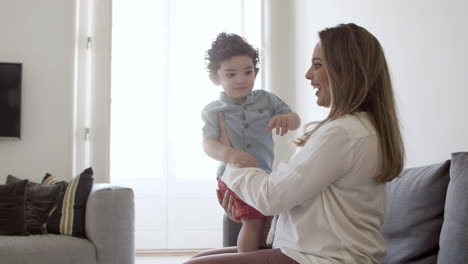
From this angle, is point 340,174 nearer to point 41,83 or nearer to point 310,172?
point 310,172

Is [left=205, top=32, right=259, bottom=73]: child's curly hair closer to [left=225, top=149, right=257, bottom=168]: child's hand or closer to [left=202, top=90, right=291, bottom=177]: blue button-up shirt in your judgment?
[left=202, top=90, right=291, bottom=177]: blue button-up shirt

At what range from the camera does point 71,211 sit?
10.2ft

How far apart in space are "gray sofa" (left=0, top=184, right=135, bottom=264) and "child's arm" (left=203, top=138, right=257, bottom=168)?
1.56 m

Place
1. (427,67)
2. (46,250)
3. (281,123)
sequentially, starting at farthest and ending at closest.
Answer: (46,250) < (427,67) < (281,123)

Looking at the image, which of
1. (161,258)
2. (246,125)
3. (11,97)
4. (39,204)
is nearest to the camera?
(246,125)

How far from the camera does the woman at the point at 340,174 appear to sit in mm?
1151

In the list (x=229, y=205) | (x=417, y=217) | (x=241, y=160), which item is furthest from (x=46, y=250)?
(x=417, y=217)

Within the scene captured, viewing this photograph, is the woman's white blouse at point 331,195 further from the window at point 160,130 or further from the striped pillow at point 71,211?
the window at point 160,130

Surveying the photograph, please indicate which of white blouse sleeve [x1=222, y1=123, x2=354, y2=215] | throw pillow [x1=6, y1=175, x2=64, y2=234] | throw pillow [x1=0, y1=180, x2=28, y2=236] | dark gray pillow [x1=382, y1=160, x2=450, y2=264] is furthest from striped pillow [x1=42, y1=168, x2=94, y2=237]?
white blouse sleeve [x1=222, y1=123, x2=354, y2=215]

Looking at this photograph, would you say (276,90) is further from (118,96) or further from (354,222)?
(354,222)

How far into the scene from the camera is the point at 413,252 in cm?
149

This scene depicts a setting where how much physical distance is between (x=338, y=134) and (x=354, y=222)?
0.70 ft

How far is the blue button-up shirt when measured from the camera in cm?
168

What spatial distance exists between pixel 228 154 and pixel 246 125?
219 mm
